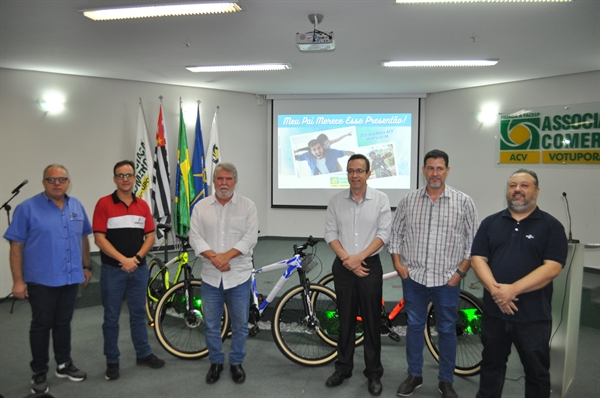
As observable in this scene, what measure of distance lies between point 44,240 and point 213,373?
1.52 m

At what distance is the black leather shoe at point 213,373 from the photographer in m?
3.26

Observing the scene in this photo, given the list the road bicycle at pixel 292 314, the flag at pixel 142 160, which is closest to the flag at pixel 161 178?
the flag at pixel 142 160

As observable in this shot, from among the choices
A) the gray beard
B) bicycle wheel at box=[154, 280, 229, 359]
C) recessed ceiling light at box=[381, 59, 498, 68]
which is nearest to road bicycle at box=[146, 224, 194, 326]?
bicycle wheel at box=[154, 280, 229, 359]

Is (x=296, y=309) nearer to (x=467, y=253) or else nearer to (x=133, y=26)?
(x=467, y=253)

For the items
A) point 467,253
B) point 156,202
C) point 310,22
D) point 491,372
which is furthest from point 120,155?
point 491,372

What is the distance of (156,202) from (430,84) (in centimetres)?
439

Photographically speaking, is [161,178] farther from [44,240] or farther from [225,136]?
[44,240]

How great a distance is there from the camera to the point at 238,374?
10.7 ft

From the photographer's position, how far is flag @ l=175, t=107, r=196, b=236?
6.38 metres

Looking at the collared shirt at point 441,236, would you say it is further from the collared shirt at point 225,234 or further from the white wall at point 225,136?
the white wall at point 225,136

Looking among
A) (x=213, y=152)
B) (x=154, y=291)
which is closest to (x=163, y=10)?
(x=154, y=291)

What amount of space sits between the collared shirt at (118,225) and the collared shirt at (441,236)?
201cm

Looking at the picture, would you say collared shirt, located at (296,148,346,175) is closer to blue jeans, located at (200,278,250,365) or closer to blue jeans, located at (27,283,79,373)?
blue jeans, located at (200,278,250,365)

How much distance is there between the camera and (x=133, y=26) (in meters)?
3.87
